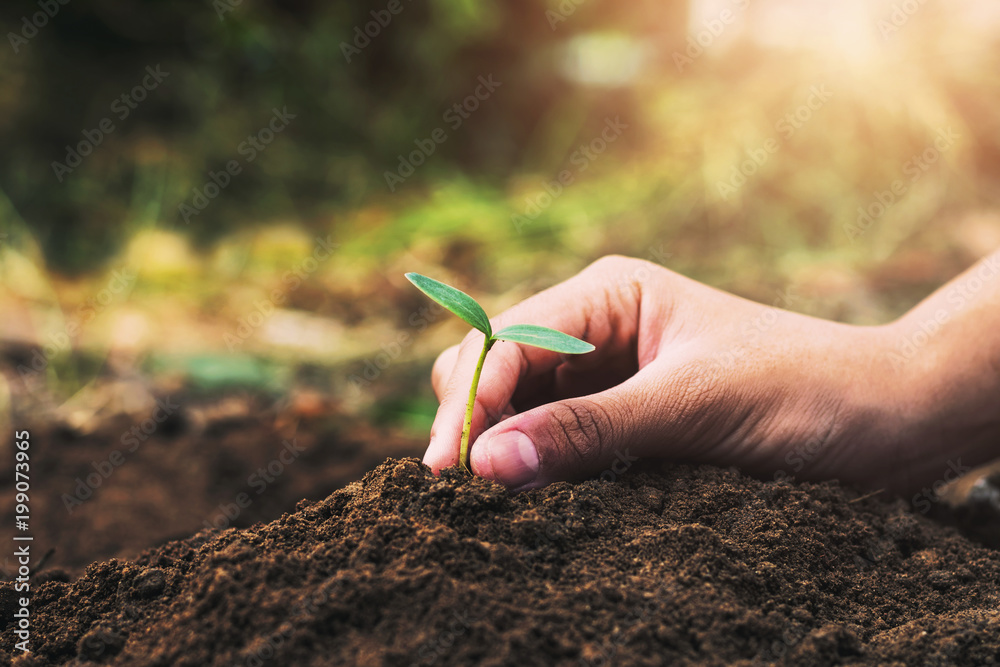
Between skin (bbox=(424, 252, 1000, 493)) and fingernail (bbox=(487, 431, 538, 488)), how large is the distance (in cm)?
7

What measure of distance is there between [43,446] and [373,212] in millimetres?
2712

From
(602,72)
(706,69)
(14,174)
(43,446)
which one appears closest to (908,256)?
(706,69)

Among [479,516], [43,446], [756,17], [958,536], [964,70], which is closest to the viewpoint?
[479,516]

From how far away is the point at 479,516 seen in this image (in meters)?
1.02

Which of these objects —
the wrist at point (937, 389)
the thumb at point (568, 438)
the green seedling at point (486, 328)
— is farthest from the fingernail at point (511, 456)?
the wrist at point (937, 389)

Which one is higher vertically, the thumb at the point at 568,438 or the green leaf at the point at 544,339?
the green leaf at the point at 544,339

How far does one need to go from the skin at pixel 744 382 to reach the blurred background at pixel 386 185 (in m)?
1.02

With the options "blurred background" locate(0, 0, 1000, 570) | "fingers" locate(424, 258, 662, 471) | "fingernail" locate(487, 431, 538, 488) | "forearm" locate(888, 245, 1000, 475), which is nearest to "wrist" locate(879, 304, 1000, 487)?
"forearm" locate(888, 245, 1000, 475)

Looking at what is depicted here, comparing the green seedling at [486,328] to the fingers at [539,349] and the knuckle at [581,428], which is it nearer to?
the knuckle at [581,428]

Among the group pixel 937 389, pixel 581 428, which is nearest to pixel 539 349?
pixel 581 428

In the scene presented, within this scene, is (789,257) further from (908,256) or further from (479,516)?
(479,516)

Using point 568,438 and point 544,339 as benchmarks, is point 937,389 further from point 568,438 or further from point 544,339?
point 544,339

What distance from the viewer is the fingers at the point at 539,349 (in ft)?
4.43

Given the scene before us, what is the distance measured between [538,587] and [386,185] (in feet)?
14.6
